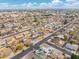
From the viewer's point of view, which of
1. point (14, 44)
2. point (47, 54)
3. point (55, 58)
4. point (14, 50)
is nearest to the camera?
point (55, 58)

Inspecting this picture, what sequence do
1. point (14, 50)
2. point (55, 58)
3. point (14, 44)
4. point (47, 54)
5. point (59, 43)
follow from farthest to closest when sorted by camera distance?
point (59, 43) < point (14, 44) < point (14, 50) < point (47, 54) < point (55, 58)

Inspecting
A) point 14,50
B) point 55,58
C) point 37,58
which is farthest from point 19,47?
Result: point 55,58

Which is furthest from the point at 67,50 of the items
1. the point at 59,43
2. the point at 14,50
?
the point at 14,50

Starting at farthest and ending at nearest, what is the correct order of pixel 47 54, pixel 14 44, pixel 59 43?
pixel 59 43
pixel 14 44
pixel 47 54

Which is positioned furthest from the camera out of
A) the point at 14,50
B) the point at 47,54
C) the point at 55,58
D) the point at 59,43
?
the point at 59,43

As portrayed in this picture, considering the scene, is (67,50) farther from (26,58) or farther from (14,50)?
(14,50)

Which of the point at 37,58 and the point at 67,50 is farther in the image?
the point at 67,50

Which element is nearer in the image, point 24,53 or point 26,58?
point 26,58

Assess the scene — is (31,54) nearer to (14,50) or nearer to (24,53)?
(24,53)
